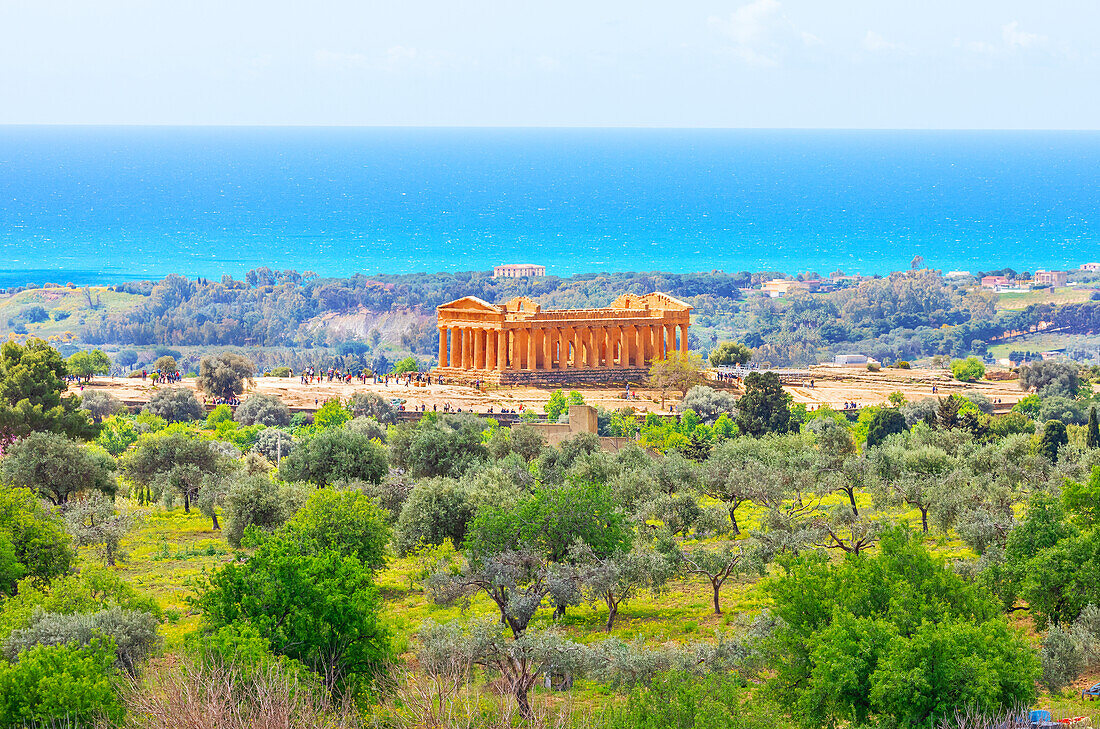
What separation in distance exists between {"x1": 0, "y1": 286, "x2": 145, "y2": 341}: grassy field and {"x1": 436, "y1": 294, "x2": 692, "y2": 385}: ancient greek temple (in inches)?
3429

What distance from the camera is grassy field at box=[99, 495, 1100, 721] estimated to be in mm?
31969

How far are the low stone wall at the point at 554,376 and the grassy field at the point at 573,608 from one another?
43.3 meters

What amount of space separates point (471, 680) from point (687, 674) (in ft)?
16.8

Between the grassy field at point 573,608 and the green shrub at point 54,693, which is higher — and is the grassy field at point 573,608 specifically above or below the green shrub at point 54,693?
below

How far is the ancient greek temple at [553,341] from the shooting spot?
92812 millimetres

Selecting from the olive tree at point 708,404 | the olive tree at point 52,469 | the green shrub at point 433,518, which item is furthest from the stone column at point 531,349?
the green shrub at point 433,518

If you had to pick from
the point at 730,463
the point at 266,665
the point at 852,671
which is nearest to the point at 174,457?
the point at 730,463

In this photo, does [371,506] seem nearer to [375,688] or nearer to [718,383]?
[375,688]

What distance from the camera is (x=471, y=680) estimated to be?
31.2 meters

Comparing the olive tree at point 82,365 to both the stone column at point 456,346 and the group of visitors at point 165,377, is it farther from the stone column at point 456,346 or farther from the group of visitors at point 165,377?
the stone column at point 456,346

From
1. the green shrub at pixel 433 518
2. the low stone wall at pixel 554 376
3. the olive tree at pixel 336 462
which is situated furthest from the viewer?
the low stone wall at pixel 554 376

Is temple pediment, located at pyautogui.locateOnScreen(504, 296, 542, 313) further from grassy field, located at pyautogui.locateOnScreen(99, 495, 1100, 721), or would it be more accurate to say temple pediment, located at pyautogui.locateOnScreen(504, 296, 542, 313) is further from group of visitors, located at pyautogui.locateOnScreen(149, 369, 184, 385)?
grassy field, located at pyautogui.locateOnScreen(99, 495, 1100, 721)

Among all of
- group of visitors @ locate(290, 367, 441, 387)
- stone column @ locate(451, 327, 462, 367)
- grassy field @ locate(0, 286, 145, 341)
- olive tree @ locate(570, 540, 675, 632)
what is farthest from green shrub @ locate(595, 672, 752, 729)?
grassy field @ locate(0, 286, 145, 341)

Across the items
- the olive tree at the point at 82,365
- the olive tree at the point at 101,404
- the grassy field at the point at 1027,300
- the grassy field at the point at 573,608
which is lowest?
the grassy field at the point at 573,608
